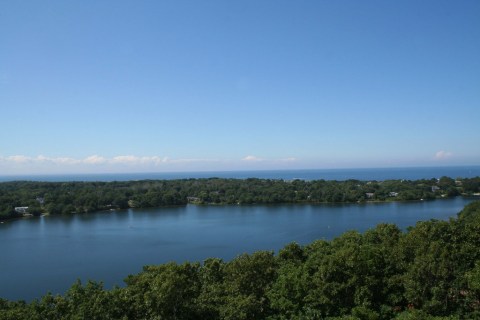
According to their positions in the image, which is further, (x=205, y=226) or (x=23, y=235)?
(x=205, y=226)

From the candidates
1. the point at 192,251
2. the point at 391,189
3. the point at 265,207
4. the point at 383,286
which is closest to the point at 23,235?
the point at 192,251

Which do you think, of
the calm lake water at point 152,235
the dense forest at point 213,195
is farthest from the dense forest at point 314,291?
the dense forest at point 213,195

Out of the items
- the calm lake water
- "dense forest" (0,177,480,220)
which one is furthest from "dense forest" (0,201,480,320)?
"dense forest" (0,177,480,220)

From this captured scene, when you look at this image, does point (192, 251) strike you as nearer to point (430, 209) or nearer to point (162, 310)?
point (162, 310)

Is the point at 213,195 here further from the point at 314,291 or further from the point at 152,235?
the point at 314,291

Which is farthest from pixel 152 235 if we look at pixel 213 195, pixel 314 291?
pixel 213 195

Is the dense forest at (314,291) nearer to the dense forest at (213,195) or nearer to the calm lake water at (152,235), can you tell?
the calm lake water at (152,235)
